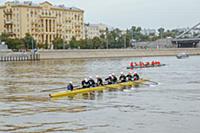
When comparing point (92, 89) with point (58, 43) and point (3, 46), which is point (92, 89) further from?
point (58, 43)

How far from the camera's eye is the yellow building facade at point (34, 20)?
14875 cm

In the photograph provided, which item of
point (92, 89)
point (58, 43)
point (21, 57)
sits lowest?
point (92, 89)

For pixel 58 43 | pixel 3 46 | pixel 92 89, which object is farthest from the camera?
pixel 58 43

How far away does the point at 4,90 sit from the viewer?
39375 millimetres

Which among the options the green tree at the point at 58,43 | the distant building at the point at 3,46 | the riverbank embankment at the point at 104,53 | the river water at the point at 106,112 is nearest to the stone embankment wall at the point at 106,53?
the riverbank embankment at the point at 104,53

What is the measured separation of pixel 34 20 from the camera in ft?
499

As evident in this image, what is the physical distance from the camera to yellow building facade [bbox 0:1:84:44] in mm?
148750

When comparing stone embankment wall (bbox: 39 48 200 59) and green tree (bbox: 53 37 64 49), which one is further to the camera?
green tree (bbox: 53 37 64 49)

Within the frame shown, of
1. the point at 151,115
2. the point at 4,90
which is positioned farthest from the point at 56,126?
the point at 4,90

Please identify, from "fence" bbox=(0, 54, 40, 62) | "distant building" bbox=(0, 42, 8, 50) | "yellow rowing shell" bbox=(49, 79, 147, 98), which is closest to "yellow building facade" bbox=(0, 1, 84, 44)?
"distant building" bbox=(0, 42, 8, 50)

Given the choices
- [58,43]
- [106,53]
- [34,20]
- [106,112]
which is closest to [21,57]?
[58,43]

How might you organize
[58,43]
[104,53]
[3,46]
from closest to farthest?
[3,46] → [104,53] → [58,43]

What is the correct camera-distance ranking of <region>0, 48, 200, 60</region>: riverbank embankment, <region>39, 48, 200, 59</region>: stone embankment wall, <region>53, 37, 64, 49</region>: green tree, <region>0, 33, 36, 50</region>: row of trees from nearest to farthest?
<region>0, 48, 200, 60</region>: riverbank embankment → <region>39, 48, 200, 59</region>: stone embankment wall → <region>0, 33, 36, 50</region>: row of trees → <region>53, 37, 64, 49</region>: green tree

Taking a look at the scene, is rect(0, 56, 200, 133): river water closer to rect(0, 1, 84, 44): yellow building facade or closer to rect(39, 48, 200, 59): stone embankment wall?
rect(39, 48, 200, 59): stone embankment wall
